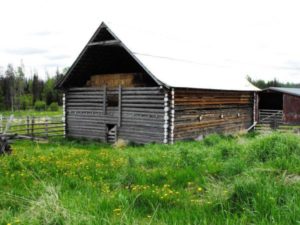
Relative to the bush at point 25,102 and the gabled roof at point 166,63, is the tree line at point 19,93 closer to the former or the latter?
the bush at point 25,102

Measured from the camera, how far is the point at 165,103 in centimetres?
1780

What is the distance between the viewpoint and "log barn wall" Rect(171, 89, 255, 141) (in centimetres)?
1852

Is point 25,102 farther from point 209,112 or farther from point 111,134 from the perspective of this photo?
point 209,112

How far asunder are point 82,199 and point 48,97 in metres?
84.9

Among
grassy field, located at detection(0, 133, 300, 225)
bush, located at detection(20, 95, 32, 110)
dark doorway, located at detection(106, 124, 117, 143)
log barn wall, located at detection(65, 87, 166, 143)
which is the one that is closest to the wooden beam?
log barn wall, located at detection(65, 87, 166, 143)

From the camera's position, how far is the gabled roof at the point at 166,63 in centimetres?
1803

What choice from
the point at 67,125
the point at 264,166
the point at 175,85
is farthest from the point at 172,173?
the point at 67,125

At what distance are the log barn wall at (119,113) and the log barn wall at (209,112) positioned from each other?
106 centimetres

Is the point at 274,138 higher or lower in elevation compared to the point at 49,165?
higher

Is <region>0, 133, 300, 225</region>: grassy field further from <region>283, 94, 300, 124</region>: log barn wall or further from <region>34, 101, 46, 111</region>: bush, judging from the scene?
<region>34, 101, 46, 111</region>: bush

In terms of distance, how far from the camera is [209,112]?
21.1 m

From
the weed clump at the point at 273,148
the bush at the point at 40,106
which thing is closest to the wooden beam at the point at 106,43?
the weed clump at the point at 273,148

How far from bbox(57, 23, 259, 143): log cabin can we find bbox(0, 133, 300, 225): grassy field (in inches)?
388

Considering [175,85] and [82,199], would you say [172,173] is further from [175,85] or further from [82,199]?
[175,85]
